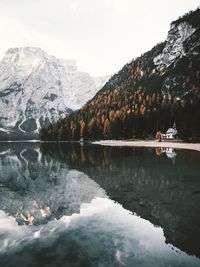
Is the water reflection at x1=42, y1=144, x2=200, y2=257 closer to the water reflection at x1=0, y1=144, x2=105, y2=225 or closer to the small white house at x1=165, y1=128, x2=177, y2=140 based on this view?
the water reflection at x1=0, y1=144, x2=105, y2=225

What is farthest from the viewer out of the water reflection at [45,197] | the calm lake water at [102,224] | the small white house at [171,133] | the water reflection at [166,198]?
the small white house at [171,133]

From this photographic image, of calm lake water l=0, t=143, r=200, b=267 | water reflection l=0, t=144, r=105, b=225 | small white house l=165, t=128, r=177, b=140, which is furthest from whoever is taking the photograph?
small white house l=165, t=128, r=177, b=140

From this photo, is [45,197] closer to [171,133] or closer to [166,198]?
[166,198]

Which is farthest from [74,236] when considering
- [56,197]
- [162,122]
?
[162,122]

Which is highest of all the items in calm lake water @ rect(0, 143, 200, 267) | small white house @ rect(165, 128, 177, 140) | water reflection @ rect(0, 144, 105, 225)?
small white house @ rect(165, 128, 177, 140)

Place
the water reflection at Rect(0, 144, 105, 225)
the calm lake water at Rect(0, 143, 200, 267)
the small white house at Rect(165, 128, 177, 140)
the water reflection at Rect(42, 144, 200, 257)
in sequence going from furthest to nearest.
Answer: the small white house at Rect(165, 128, 177, 140)
the water reflection at Rect(0, 144, 105, 225)
the water reflection at Rect(42, 144, 200, 257)
the calm lake water at Rect(0, 143, 200, 267)

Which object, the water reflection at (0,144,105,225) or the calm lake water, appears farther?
the water reflection at (0,144,105,225)

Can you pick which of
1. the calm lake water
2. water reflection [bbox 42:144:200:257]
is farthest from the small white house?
the calm lake water

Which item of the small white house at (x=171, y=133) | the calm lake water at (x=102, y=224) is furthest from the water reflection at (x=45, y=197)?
the small white house at (x=171, y=133)

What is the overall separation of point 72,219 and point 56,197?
6594mm

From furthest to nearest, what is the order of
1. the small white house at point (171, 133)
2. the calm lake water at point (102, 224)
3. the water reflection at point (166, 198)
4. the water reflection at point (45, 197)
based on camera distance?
the small white house at point (171, 133)
the water reflection at point (45, 197)
the water reflection at point (166, 198)
the calm lake water at point (102, 224)

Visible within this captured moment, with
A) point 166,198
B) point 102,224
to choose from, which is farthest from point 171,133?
point 102,224

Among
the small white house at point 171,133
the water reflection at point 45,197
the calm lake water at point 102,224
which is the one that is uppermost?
the small white house at point 171,133

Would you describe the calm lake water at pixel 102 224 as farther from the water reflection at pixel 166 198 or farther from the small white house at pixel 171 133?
the small white house at pixel 171 133
